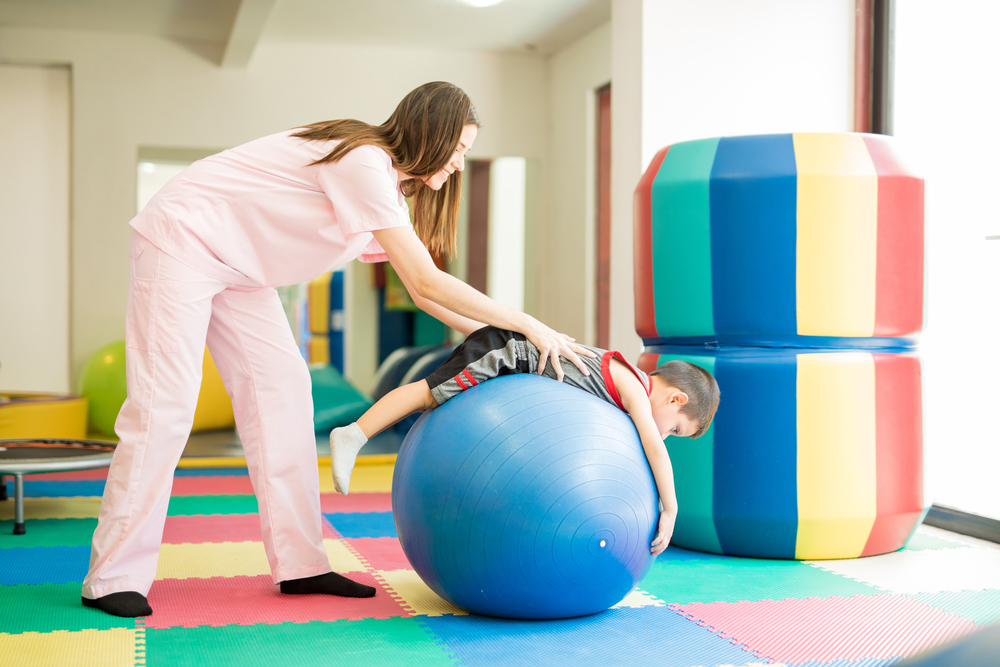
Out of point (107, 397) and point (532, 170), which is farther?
point (532, 170)

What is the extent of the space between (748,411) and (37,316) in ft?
16.5

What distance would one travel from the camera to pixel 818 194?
2.60 m

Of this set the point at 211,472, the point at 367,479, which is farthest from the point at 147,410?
the point at 211,472

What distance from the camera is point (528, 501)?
5.90 feet

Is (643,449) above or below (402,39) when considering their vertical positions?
below

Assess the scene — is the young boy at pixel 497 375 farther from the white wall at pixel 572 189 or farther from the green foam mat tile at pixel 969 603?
the white wall at pixel 572 189

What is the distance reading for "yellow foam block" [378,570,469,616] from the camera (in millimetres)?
2088

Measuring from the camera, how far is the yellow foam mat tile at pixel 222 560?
8.05ft

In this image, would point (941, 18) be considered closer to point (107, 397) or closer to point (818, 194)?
point (818, 194)

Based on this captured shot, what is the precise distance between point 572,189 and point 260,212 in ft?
14.3

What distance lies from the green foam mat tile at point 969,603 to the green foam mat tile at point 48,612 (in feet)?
6.31

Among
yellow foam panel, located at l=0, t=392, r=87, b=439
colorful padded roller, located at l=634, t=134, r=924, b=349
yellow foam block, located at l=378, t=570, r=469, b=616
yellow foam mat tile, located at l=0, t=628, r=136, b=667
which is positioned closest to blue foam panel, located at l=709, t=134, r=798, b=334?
colorful padded roller, located at l=634, t=134, r=924, b=349

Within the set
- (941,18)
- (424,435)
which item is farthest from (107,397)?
(941,18)

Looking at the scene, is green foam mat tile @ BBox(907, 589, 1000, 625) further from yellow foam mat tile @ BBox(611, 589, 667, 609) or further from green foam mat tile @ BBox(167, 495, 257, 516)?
green foam mat tile @ BBox(167, 495, 257, 516)
